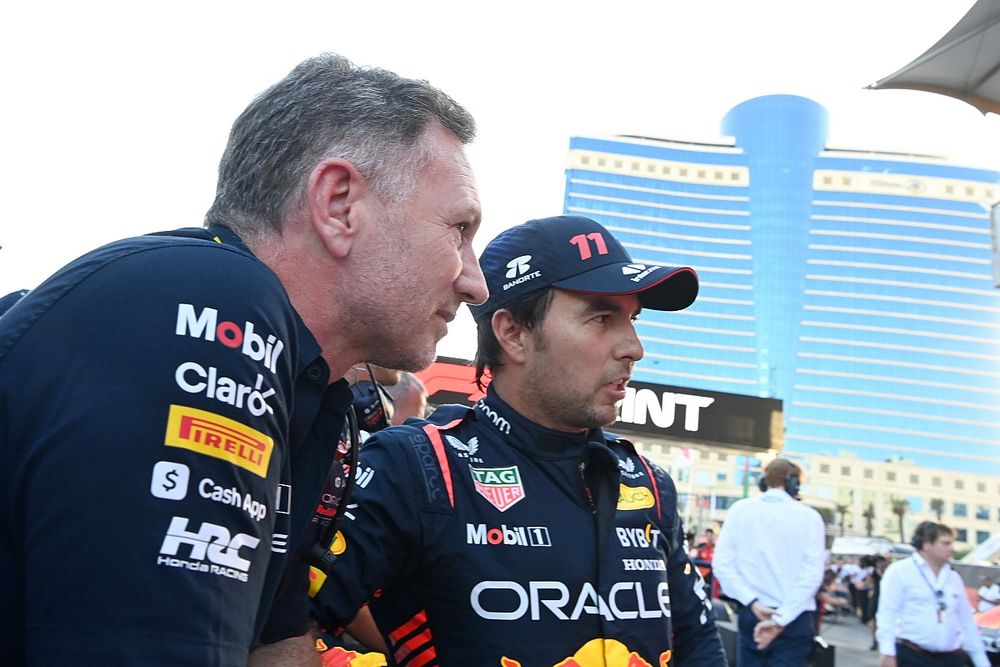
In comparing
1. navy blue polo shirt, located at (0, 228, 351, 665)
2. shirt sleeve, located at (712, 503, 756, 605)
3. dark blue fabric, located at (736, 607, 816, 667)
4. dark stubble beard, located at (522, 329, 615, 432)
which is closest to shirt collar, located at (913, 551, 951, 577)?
dark blue fabric, located at (736, 607, 816, 667)

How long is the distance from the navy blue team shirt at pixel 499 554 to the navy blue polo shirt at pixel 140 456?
0.71m

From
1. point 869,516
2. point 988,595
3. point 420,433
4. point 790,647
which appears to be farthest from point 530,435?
point 869,516

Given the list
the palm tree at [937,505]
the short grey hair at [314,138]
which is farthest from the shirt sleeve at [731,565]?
the palm tree at [937,505]

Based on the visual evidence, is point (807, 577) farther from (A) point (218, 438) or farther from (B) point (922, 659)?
(A) point (218, 438)

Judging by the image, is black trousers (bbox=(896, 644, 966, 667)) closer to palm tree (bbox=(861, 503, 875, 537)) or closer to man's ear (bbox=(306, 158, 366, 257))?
man's ear (bbox=(306, 158, 366, 257))

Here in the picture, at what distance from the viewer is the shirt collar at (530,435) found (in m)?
1.82

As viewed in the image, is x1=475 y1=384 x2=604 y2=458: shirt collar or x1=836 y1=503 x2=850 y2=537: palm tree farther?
x1=836 y1=503 x2=850 y2=537: palm tree

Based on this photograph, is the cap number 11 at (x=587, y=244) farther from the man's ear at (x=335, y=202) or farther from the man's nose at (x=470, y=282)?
the man's ear at (x=335, y=202)

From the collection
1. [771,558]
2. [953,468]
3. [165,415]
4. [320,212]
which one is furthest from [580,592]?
[953,468]

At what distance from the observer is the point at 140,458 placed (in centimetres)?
73

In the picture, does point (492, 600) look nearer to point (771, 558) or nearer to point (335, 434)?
point (335, 434)

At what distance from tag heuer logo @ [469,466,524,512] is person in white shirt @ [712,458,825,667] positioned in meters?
4.22

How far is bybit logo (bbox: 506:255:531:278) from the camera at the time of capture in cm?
199

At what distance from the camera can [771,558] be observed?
556 cm
